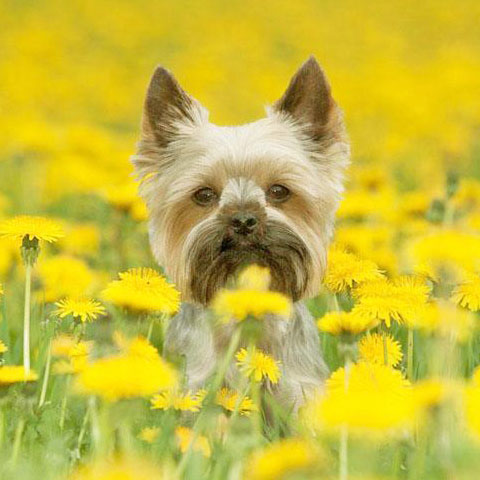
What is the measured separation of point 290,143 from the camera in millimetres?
4723

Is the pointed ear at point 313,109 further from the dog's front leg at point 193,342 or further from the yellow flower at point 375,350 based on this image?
the yellow flower at point 375,350

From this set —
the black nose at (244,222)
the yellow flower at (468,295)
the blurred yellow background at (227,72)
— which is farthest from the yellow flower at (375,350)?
the blurred yellow background at (227,72)

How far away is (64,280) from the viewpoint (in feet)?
13.8

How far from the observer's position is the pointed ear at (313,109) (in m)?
4.79

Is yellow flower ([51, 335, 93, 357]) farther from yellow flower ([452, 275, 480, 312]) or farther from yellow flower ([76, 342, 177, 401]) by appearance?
yellow flower ([452, 275, 480, 312])

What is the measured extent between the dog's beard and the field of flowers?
0.30ft

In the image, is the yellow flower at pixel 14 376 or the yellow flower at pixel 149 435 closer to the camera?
the yellow flower at pixel 14 376

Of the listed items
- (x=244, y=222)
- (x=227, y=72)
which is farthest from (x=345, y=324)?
(x=227, y=72)

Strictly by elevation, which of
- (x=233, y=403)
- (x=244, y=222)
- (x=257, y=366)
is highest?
(x=244, y=222)

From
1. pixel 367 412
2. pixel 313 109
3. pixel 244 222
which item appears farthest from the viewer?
pixel 313 109

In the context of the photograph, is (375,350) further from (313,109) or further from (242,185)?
(313,109)

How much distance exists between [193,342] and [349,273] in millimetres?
870

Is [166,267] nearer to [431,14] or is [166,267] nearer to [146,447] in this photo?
[146,447]

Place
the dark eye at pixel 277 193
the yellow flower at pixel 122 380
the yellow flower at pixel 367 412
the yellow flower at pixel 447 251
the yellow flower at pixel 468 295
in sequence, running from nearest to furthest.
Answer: the yellow flower at pixel 367 412, the yellow flower at pixel 122 380, the yellow flower at pixel 447 251, the yellow flower at pixel 468 295, the dark eye at pixel 277 193
